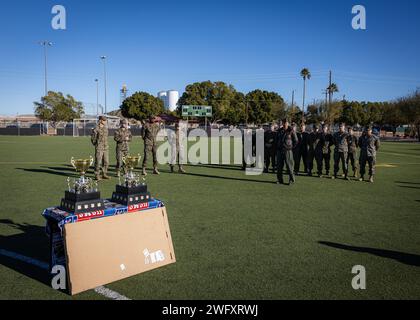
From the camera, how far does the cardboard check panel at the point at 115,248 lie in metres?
3.85

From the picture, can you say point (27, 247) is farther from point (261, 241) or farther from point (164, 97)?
point (164, 97)

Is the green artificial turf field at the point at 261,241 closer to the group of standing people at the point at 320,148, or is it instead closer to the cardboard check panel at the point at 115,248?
the cardboard check panel at the point at 115,248

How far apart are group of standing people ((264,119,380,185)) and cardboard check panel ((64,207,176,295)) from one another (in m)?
7.08

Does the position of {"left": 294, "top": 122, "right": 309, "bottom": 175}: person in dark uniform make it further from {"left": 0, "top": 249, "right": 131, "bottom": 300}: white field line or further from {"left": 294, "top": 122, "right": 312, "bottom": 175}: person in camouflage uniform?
{"left": 0, "top": 249, "right": 131, "bottom": 300}: white field line

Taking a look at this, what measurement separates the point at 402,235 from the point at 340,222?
1.10 m

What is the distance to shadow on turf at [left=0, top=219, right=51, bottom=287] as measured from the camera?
4336 millimetres

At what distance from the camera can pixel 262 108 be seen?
3452 inches

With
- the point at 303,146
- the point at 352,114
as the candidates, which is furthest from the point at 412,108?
the point at 303,146

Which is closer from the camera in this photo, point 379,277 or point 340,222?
point 379,277

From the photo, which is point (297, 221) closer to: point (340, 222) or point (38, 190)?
point (340, 222)

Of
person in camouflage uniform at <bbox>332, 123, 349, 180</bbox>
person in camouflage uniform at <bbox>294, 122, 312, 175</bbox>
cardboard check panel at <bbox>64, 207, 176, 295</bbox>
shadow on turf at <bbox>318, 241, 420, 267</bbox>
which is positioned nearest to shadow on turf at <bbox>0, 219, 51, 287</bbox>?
cardboard check panel at <bbox>64, 207, 176, 295</bbox>

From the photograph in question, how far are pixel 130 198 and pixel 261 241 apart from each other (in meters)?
2.32
